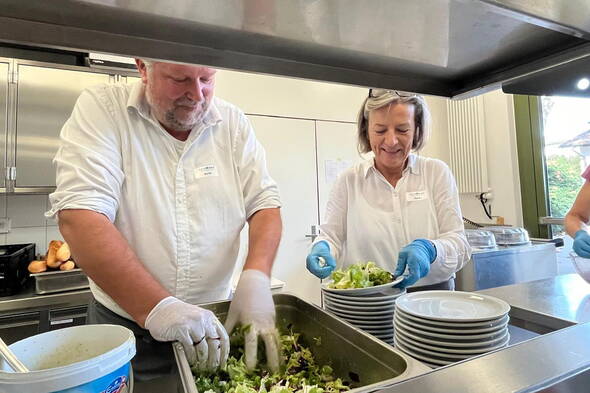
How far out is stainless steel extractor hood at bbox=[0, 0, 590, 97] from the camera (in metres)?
0.49

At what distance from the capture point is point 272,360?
80cm

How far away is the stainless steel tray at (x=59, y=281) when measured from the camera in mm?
2109

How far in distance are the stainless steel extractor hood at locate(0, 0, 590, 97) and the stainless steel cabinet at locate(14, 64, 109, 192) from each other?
7.37 ft

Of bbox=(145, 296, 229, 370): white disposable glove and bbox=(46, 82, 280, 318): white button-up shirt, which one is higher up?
bbox=(46, 82, 280, 318): white button-up shirt

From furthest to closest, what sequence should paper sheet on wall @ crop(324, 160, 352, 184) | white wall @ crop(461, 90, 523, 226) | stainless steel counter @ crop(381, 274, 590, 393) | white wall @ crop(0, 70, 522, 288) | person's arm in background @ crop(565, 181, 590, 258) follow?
paper sheet on wall @ crop(324, 160, 352, 184) < white wall @ crop(461, 90, 523, 226) < white wall @ crop(0, 70, 522, 288) < person's arm in background @ crop(565, 181, 590, 258) < stainless steel counter @ crop(381, 274, 590, 393)

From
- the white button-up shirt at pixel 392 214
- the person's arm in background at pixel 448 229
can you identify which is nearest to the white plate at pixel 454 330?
the person's arm in background at pixel 448 229

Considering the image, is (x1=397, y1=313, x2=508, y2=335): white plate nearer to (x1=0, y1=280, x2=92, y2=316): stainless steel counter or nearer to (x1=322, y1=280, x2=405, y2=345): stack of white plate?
(x1=322, y1=280, x2=405, y2=345): stack of white plate

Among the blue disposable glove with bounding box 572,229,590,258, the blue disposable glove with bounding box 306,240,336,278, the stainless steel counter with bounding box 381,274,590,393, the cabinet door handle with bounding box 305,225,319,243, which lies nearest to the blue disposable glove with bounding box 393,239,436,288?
the blue disposable glove with bounding box 306,240,336,278

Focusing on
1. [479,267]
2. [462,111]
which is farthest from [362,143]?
[462,111]

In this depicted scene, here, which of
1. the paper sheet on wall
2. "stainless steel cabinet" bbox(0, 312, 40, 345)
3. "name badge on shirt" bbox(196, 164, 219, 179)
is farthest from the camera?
the paper sheet on wall

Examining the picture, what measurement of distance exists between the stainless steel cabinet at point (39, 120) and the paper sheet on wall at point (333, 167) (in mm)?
2236

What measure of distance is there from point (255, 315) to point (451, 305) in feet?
1.61

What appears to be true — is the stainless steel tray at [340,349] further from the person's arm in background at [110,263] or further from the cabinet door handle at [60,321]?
the cabinet door handle at [60,321]

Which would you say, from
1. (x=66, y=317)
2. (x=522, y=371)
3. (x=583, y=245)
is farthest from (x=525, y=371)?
(x=66, y=317)
